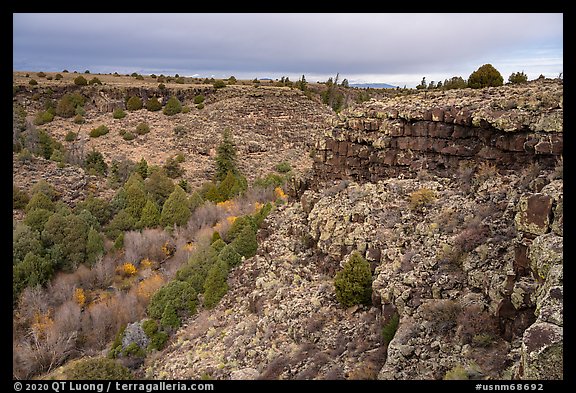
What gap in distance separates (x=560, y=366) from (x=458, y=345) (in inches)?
133

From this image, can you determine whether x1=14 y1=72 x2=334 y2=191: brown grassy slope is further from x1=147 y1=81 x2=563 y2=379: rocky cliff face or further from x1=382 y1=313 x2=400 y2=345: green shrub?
x1=382 y1=313 x2=400 y2=345: green shrub

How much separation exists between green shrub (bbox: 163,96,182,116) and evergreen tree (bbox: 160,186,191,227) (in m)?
26.6

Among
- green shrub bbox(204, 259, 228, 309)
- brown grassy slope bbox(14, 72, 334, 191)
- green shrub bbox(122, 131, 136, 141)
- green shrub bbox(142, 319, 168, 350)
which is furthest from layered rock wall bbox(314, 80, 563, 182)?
green shrub bbox(122, 131, 136, 141)

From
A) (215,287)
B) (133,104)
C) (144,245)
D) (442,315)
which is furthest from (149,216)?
(133,104)

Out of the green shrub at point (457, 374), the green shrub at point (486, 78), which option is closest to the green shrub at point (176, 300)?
the green shrub at point (457, 374)

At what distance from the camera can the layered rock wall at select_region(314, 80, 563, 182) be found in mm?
11906

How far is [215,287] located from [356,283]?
8.57 m

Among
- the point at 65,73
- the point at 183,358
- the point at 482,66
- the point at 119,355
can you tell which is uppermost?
the point at 65,73

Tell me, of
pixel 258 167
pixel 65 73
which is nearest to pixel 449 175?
pixel 258 167

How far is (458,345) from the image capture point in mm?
8328

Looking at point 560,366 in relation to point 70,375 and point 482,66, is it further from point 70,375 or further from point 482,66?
point 482,66

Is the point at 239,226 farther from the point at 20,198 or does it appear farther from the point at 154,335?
the point at 20,198

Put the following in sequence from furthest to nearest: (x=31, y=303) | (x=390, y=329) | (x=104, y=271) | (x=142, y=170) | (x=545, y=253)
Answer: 1. (x=142, y=170)
2. (x=104, y=271)
3. (x=31, y=303)
4. (x=390, y=329)
5. (x=545, y=253)

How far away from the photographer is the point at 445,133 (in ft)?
47.5
